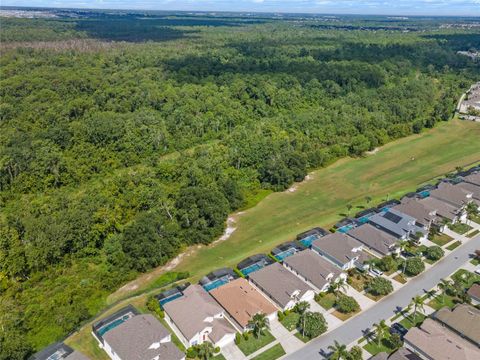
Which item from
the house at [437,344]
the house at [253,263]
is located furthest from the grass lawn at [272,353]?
the house at [437,344]

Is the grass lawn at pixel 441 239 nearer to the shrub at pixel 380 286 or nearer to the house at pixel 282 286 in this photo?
the shrub at pixel 380 286

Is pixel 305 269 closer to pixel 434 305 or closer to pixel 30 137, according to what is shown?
pixel 434 305

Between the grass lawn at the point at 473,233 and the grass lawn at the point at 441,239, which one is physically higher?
the grass lawn at the point at 473,233

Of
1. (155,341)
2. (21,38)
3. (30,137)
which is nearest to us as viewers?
(155,341)

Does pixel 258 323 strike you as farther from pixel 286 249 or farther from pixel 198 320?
pixel 286 249

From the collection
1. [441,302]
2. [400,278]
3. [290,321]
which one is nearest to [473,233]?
[400,278]

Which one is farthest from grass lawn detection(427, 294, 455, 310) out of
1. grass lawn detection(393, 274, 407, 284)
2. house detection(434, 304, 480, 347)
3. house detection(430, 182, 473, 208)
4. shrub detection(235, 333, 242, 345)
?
shrub detection(235, 333, 242, 345)

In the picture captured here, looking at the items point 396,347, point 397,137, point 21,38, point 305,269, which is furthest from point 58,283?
point 21,38
